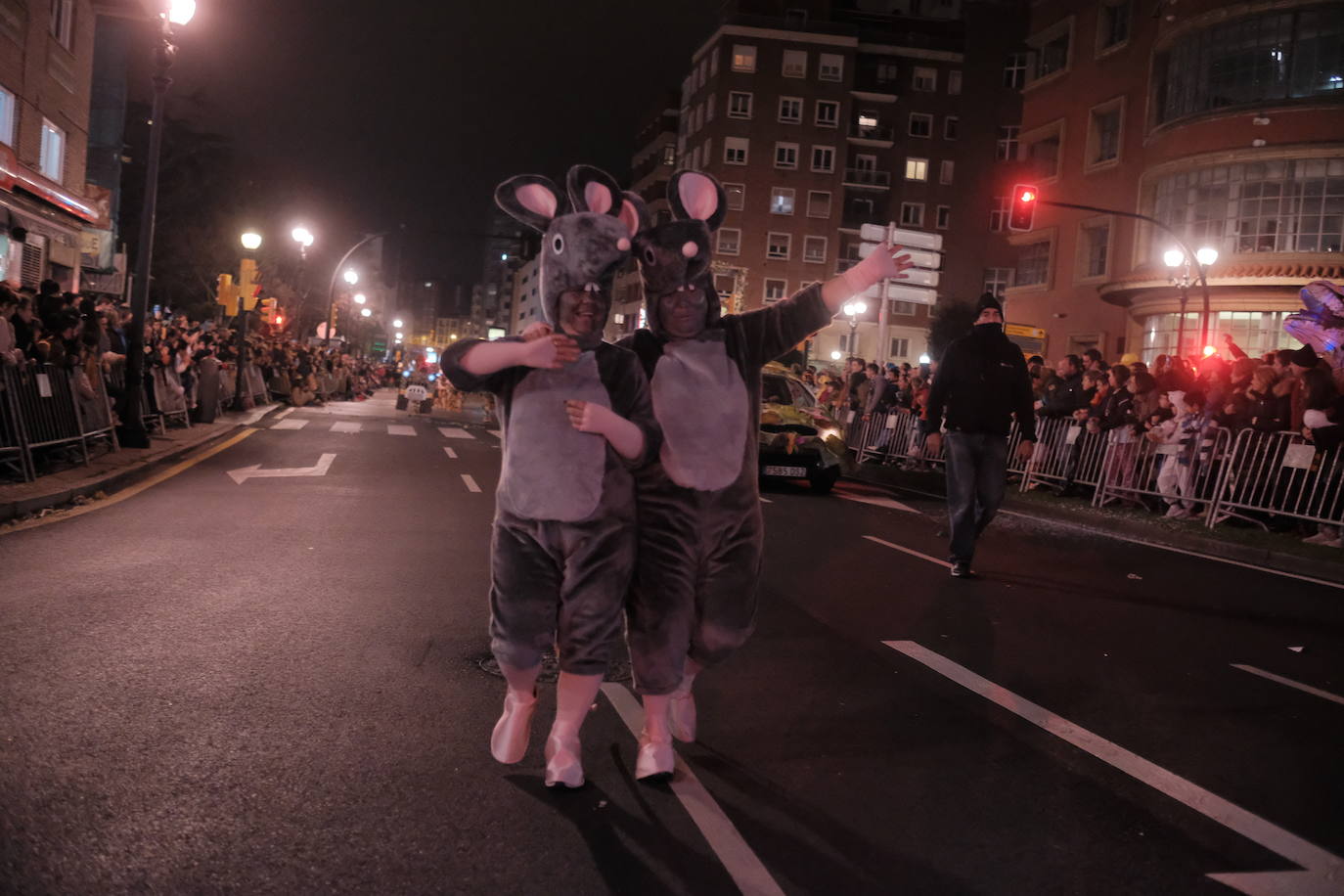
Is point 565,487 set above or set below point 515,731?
above

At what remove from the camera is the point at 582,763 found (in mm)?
4113

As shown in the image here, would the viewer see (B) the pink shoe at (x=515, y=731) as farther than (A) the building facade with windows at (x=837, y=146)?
No

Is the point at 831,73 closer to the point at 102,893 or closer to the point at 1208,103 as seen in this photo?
the point at 1208,103

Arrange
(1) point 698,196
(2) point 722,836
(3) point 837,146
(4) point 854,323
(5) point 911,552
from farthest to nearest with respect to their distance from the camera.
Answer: (3) point 837,146, (4) point 854,323, (5) point 911,552, (1) point 698,196, (2) point 722,836

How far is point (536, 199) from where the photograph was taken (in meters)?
3.86

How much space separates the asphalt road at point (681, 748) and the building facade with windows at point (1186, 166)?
2284 cm

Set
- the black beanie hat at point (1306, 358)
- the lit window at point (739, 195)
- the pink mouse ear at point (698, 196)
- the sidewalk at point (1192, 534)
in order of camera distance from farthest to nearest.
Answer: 1. the lit window at point (739, 195)
2. the black beanie hat at point (1306, 358)
3. the sidewalk at point (1192, 534)
4. the pink mouse ear at point (698, 196)

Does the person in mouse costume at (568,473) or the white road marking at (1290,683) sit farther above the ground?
the person in mouse costume at (568,473)

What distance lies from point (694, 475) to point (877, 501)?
11.9 meters

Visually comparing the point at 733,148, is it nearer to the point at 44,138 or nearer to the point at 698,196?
the point at 44,138

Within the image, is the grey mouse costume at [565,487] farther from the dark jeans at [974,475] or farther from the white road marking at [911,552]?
the white road marking at [911,552]

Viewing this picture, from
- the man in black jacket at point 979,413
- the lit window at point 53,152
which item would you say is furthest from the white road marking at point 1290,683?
the lit window at point 53,152

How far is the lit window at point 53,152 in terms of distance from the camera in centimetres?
2601

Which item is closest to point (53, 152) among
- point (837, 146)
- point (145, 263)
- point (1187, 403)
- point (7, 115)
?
point (7, 115)
